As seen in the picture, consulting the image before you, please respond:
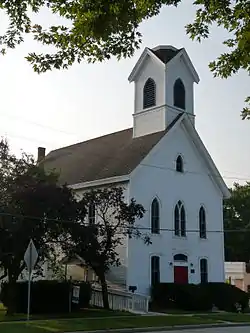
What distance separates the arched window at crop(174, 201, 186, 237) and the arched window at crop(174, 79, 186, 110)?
7010mm

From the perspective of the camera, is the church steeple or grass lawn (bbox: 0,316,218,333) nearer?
grass lawn (bbox: 0,316,218,333)

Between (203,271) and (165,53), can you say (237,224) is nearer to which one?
(203,271)

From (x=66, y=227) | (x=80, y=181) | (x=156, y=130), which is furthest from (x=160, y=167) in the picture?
(x=66, y=227)

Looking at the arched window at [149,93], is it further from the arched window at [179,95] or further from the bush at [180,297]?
the bush at [180,297]

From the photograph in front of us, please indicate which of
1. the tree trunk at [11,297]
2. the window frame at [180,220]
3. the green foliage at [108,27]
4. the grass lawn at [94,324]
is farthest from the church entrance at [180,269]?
the green foliage at [108,27]

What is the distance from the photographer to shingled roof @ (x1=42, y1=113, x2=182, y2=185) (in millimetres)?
34737

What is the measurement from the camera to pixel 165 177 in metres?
35.8

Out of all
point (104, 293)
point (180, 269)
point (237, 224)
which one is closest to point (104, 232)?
point (104, 293)

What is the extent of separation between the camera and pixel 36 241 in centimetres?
2436

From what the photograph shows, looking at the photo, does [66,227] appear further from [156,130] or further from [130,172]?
[156,130]

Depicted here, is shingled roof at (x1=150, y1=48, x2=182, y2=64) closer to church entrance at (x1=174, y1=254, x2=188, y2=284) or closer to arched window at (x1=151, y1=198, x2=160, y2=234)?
arched window at (x1=151, y1=198, x2=160, y2=234)

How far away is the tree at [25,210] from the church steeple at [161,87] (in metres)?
13.2

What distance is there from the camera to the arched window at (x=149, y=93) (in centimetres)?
3781

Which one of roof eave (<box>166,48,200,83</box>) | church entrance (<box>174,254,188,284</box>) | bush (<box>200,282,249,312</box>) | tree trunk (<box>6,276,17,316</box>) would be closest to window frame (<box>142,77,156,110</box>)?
roof eave (<box>166,48,200,83</box>)
